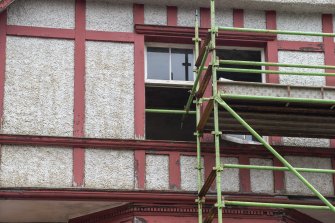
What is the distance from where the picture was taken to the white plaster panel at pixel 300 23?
15133mm

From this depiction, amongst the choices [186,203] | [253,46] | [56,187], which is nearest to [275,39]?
[253,46]

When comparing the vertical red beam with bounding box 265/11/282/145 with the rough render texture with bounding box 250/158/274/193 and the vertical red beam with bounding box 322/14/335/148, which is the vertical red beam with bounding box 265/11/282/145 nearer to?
the rough render texture with bounding box 250/158/274/193

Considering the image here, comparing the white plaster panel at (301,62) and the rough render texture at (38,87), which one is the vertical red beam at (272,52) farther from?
the rough render texture at (38,87)

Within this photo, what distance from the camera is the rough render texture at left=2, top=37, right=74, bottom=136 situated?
1391 centimetres

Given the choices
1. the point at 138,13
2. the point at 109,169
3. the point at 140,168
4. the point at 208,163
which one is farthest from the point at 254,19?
the point at 109,169

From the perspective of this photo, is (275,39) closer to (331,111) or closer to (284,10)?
(284,10)

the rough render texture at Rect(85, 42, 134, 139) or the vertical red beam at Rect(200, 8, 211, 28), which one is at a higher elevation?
the vertical red beam at Rect(200, 8, 211, 28)

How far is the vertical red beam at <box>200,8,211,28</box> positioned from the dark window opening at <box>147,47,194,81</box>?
476 mm

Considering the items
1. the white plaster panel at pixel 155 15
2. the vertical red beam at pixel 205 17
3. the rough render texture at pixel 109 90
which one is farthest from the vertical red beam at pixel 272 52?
the rough render texture at pixel 109 90

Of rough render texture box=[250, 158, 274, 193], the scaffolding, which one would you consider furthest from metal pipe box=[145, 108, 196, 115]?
rough render texture box=[250, 158, 274, 193]

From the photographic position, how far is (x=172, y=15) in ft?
49.1

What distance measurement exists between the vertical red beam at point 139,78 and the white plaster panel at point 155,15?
0.27 feet

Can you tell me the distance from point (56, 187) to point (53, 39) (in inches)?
94.4

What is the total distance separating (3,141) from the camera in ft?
44.7
